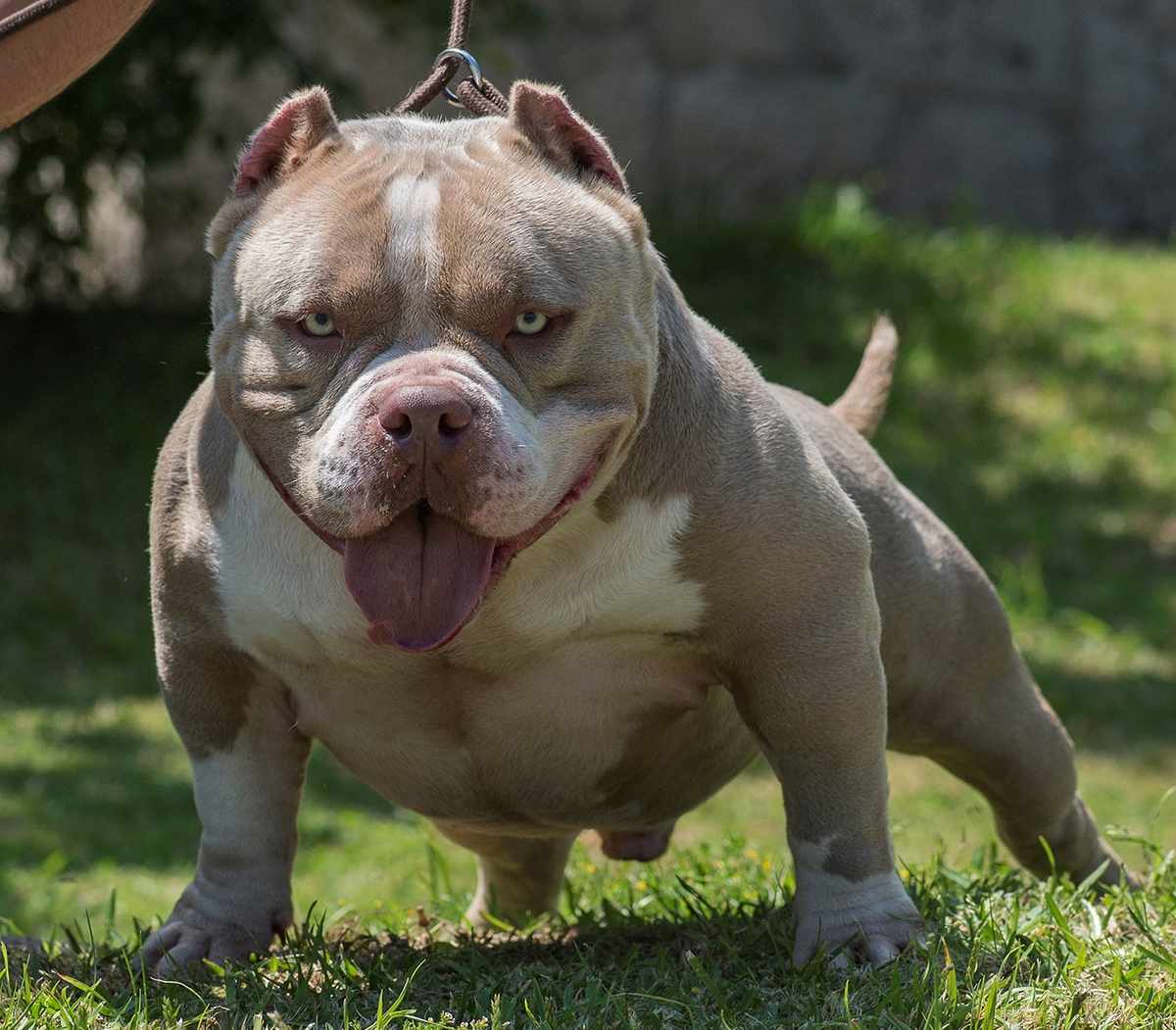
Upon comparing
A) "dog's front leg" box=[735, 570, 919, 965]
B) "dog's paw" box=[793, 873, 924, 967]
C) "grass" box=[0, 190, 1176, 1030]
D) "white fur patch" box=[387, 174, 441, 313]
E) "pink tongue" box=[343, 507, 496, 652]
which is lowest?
"grass" box=[0, 190, 1176, 1030]

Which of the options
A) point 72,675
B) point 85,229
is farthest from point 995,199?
point 72,675

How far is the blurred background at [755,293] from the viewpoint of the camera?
634 centimetres

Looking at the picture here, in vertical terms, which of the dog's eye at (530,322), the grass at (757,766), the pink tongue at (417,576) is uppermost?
the dog's eye at (530,322)

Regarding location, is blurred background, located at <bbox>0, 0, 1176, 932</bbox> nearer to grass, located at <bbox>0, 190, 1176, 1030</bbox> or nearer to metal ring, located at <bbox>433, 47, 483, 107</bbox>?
A: grass, located at <bbox>0, 190, 1176, 1030</bbox>

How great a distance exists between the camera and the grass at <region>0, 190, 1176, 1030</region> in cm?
276

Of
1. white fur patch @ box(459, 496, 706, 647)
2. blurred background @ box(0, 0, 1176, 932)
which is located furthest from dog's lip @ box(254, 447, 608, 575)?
blurred background @ box(0, 0, 1176, 932)

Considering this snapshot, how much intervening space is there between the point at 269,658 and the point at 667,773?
80 centimetres

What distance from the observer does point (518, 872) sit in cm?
391

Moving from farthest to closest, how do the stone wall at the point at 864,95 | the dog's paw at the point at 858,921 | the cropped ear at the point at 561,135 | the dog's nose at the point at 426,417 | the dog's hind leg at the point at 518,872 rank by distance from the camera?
the stone wall at the point at 864,95, the dog's hind leg at the point at 518,872, the dog's paw at the point at 858,921, the cropped ear at the point at 561,135, the dog's nose at the point at 426,417

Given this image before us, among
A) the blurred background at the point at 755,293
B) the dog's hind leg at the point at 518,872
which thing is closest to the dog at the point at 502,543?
the dog's hind leg at the point at 518,872

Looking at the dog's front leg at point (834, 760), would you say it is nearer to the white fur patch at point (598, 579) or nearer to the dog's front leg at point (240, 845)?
the white fur patch at point (598, 579)

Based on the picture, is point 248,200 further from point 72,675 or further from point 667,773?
point 72,675

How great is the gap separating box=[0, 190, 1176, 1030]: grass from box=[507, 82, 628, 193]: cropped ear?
1.32m

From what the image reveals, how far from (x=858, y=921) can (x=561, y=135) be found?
1418mm
